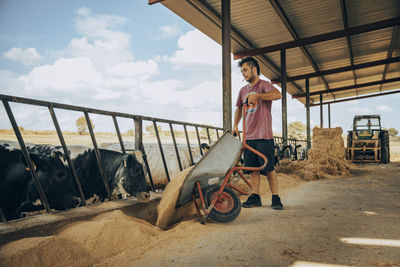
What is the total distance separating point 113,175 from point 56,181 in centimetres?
57

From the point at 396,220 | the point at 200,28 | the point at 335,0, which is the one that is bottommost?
the point at 396,220

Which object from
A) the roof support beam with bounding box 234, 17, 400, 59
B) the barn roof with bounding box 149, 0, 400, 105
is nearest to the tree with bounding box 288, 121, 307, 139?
the barn roof with bounding box 149, 0, 400, 105

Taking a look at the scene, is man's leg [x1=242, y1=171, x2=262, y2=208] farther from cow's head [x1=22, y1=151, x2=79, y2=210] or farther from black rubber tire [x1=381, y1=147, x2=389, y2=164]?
black rubber tire [x1=381, y1=147, x2=389, y2=164]

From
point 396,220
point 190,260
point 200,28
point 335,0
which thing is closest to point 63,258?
point 190,260

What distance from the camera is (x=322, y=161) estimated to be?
23.3ft

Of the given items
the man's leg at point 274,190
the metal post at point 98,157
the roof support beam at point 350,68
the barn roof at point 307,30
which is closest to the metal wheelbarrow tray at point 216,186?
the man's leg at point 274,190

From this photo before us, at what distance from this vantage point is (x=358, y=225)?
2322 mm

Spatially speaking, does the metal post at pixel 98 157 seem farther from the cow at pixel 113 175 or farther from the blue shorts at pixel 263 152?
the blue shorts at pixel 263 152

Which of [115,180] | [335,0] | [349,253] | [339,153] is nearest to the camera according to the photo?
[349,253]

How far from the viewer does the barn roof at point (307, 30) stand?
6.23 m

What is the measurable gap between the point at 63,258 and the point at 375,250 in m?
1.93

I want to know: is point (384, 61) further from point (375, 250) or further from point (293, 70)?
point (375, 250)

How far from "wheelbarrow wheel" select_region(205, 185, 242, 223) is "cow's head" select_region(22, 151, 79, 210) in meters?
1.48

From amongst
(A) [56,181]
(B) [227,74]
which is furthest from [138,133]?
(B) [227,74]
